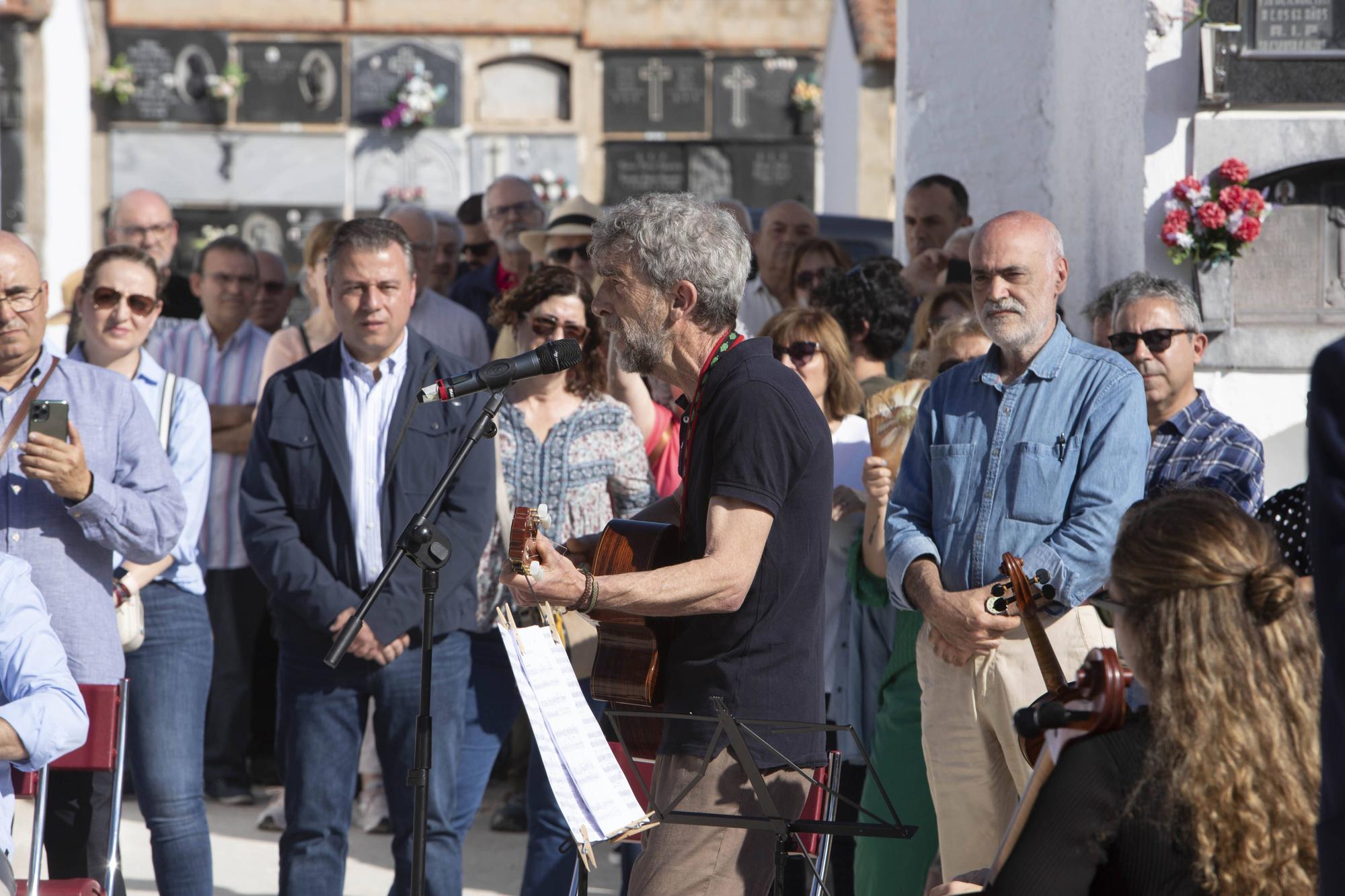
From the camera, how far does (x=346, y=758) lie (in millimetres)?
4500

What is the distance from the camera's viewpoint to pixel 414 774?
3.47 metres

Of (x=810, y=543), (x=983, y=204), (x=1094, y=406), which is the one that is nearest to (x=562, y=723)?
(x=810, y=543)

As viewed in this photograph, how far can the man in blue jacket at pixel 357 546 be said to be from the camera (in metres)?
4.46

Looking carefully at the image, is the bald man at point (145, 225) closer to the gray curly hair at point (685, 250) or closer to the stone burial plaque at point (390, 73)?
the gray curly hair at point (685, 250)

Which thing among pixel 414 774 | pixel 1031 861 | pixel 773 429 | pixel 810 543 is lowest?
pixel 414 774

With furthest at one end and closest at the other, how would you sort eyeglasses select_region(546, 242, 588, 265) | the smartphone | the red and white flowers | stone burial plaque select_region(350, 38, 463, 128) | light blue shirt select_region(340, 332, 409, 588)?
stone burial plaque select_region(350, 38, 463, 128) < eyeglasses select_region(546, 242, 588, 265) < the red and white flowers < light blue shirt select_region(340, 332, 409, 588) < the smartphone

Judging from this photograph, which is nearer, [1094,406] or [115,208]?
[1094,406]

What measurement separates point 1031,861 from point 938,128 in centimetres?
620

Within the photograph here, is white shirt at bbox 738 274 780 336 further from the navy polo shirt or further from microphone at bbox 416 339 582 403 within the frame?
the navy polo shirt

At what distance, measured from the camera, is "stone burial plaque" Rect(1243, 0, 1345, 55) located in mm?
6027

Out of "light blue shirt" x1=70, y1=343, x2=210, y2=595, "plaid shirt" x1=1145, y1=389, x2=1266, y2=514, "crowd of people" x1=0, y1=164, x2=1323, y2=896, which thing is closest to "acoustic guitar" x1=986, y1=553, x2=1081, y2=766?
"crowd of people" x1=0, y1=164, x2=1323, y2=896

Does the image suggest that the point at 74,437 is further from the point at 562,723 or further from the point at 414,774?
the point at 562,723

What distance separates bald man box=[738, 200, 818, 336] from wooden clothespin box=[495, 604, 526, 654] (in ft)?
14.8

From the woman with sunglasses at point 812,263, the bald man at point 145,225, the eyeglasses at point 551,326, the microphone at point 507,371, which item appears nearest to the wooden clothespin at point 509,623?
the microphone at point 507,371
